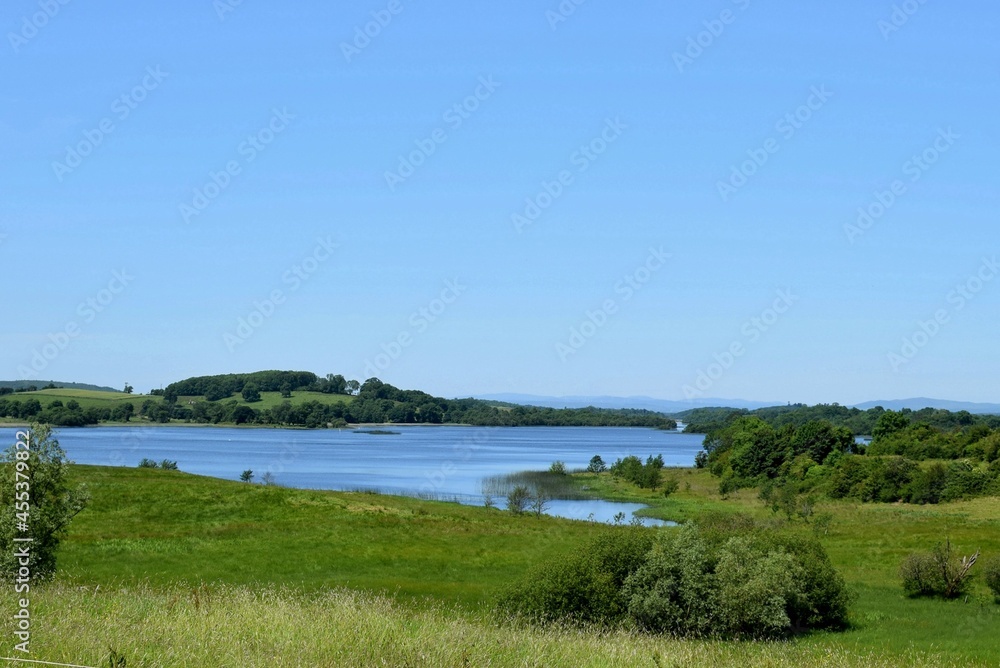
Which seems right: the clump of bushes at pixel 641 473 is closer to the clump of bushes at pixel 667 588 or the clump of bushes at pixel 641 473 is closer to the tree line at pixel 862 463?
the tree line at pixel 862 463

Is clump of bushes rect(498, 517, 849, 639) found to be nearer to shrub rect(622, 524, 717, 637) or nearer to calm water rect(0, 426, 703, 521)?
shrub rect(622, 524, 717, 637)

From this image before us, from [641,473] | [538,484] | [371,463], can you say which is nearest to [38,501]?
[538,484]

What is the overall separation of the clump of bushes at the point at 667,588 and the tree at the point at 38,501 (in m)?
12.6

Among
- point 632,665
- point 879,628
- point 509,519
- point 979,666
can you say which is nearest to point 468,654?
point 632,665

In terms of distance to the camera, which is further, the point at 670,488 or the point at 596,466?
the point at 596,466

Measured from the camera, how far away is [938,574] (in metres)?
36.8

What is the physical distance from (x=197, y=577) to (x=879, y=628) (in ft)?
75.9

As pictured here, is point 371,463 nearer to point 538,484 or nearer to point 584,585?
point 538,484

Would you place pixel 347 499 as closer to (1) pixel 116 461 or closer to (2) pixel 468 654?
(2) pixel 468 654

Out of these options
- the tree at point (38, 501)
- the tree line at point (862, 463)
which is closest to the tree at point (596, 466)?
the tree line at point (862, 463)

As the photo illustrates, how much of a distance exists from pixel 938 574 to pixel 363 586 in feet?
76.3

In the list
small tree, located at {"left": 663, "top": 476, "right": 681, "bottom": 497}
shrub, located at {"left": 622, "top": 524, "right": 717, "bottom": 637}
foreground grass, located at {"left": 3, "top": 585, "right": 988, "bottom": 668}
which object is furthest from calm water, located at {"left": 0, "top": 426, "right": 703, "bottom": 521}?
foreground grass, located at {"left": 3, "top": 585, "right": 988, "bottom": 668}

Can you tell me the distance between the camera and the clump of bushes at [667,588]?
27.2 m

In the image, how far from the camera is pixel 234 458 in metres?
139
